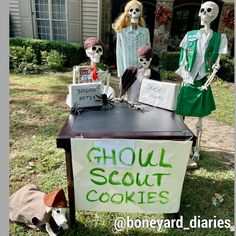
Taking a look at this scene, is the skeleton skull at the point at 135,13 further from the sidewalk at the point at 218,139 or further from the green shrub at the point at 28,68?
the green shrub at the point at 28,68

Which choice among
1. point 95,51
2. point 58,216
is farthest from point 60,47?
point 58,216

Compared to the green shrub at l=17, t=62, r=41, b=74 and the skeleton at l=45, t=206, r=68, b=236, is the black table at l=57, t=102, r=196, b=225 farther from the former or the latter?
the green shrub at l=17, t=62, r=41, b=74

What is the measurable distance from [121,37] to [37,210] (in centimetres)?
207

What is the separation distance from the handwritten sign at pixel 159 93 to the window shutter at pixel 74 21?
→ 6475 mm

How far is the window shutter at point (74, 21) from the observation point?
26.5ft

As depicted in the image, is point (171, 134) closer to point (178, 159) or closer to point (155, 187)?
point (178, 159)

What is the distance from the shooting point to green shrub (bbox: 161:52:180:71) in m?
7.89

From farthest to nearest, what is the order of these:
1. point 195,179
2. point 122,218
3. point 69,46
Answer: point 69,46 < point 195,179 < point 122,218

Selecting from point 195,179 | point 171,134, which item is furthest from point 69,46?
point 171,134

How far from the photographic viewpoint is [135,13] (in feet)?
9.97

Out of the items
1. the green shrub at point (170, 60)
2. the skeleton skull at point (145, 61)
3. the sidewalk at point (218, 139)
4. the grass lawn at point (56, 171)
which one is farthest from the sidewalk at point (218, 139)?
the green shrub at point (170, 60)

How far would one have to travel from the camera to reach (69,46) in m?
7.80

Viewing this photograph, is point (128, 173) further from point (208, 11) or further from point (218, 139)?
point (218, 139)

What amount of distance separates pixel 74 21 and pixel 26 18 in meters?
1.54
